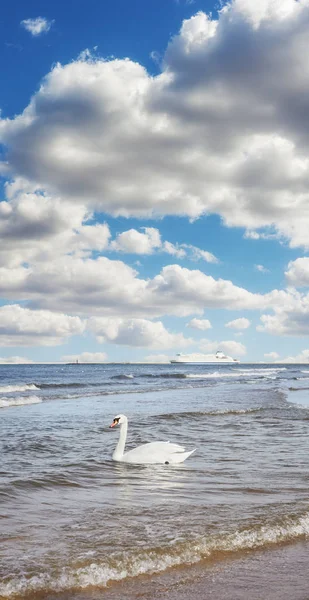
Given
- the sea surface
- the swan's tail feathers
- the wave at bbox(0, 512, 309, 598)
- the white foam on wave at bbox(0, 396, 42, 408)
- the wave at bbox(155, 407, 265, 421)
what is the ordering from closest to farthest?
1. the wave at bbox(0, 512, 309, 598)
2. the sea surface
3. the swan's tail feathers
4. the wave at bbox(155, 407, 265, 421)
5. the white foam on wave at bbox(0, 396, 42, 408)

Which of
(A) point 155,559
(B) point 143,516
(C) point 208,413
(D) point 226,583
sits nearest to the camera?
(D) point 226,583

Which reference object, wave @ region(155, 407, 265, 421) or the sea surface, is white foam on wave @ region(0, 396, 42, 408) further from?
the sea surface

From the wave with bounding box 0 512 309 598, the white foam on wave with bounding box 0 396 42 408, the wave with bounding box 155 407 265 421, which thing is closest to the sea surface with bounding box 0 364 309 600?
the wave with bounding box 0 512 309 598

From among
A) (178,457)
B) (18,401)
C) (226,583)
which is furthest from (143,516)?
(18,401)

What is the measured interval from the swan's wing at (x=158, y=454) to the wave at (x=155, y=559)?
4.12 m

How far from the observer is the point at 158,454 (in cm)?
1013

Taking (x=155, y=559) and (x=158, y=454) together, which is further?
(x=158, y=454)

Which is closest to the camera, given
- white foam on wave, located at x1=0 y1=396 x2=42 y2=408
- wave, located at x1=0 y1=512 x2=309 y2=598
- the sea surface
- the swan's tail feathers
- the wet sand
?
the wet sand

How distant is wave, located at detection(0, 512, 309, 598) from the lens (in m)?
4.29

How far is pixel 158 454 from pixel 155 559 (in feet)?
17.5

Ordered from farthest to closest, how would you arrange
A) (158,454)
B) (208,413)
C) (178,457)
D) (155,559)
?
1. (208,413)
2. (158,454)
3. (178,457)
4. (155,559)

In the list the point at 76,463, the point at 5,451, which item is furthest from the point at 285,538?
the point at 5,451

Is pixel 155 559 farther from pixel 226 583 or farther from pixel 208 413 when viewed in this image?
pixel 208 413

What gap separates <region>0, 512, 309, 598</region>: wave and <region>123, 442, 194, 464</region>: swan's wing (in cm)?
412
